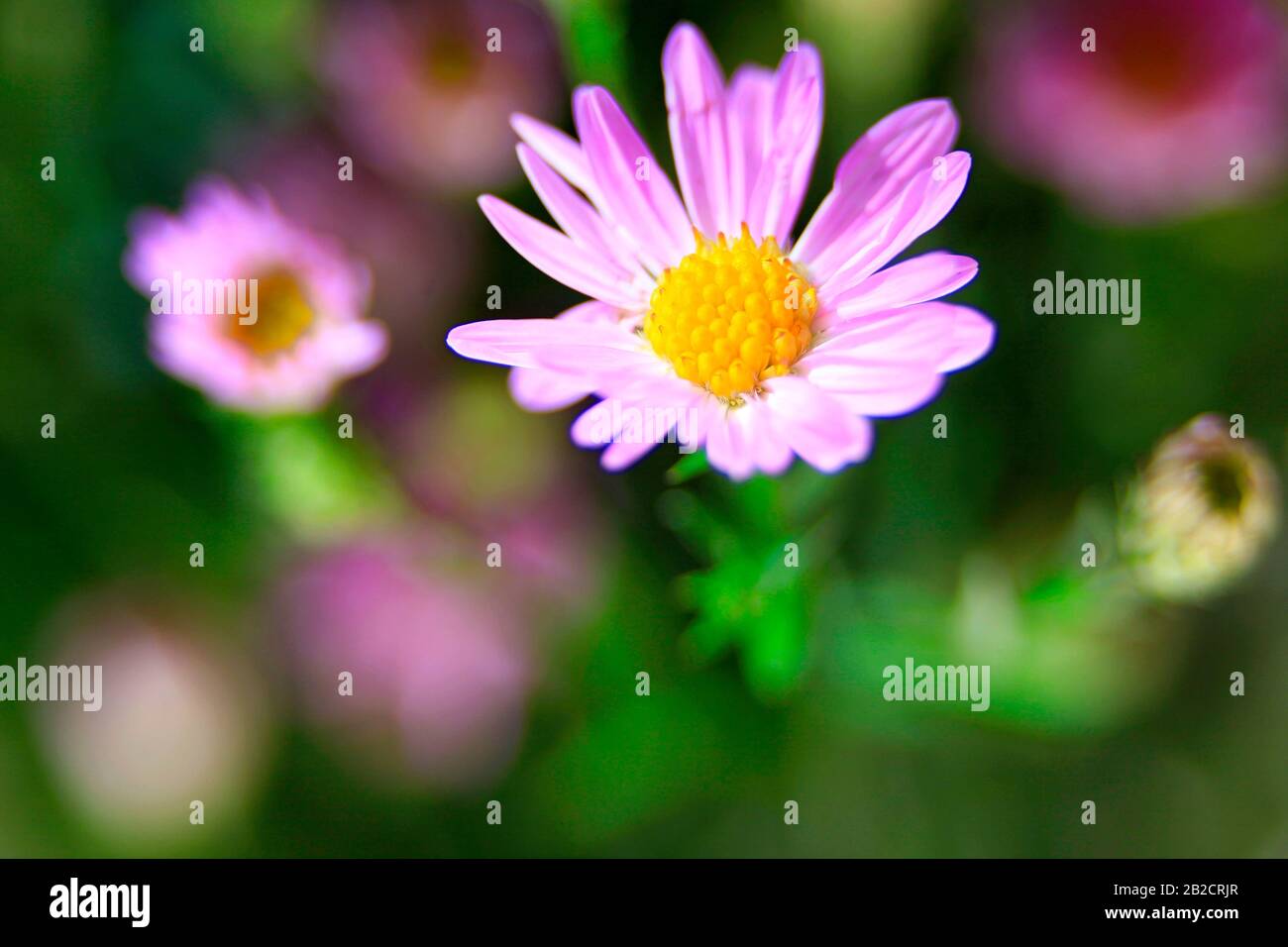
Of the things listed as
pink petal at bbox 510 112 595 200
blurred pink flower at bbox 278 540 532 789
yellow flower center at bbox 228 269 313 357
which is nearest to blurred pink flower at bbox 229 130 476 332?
yellow flower center at bbox 228 269 313 357

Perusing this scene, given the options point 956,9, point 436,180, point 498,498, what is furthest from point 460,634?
point 956,9

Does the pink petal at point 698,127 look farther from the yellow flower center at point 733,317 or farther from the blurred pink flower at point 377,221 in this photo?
the blurred pink flower at point 377,221

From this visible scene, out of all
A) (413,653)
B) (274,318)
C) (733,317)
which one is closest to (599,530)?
(413,653)

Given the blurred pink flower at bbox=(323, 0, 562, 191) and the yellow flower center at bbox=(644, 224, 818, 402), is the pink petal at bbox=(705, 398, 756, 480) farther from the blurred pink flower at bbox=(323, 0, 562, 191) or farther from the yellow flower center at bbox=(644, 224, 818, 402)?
the blurred pink flower at bbox=(323, 0, 562, 191)

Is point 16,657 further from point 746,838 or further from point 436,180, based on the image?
point 746,838
